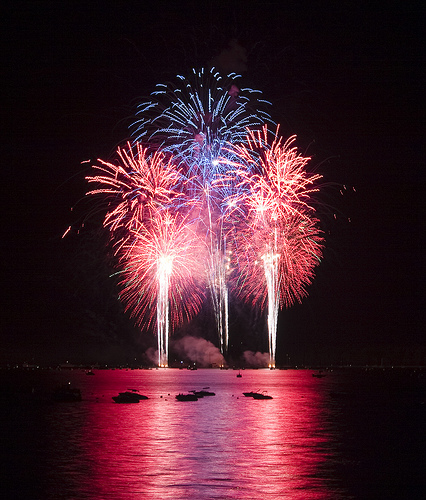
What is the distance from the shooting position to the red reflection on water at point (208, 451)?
29.8m

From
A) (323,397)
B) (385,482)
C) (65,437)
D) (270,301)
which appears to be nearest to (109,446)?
(65,437)

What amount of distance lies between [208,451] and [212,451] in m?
0.24

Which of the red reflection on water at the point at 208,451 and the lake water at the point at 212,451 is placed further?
the lake water at the point at 212,451

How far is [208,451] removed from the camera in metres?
41.4

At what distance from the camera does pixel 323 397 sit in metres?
88.0

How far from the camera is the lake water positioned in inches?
1180

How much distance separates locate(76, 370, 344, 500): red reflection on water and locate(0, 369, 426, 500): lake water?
2.2 inches

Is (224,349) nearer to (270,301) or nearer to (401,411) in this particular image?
(270,301)

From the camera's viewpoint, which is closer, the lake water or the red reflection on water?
the red reflection on water

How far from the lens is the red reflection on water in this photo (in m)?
29.8

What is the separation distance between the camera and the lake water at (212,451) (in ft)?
98.4

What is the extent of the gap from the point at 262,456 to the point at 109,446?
391 inches

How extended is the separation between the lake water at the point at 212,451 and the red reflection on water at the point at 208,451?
57mm

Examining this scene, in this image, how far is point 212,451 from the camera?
1629 inches
